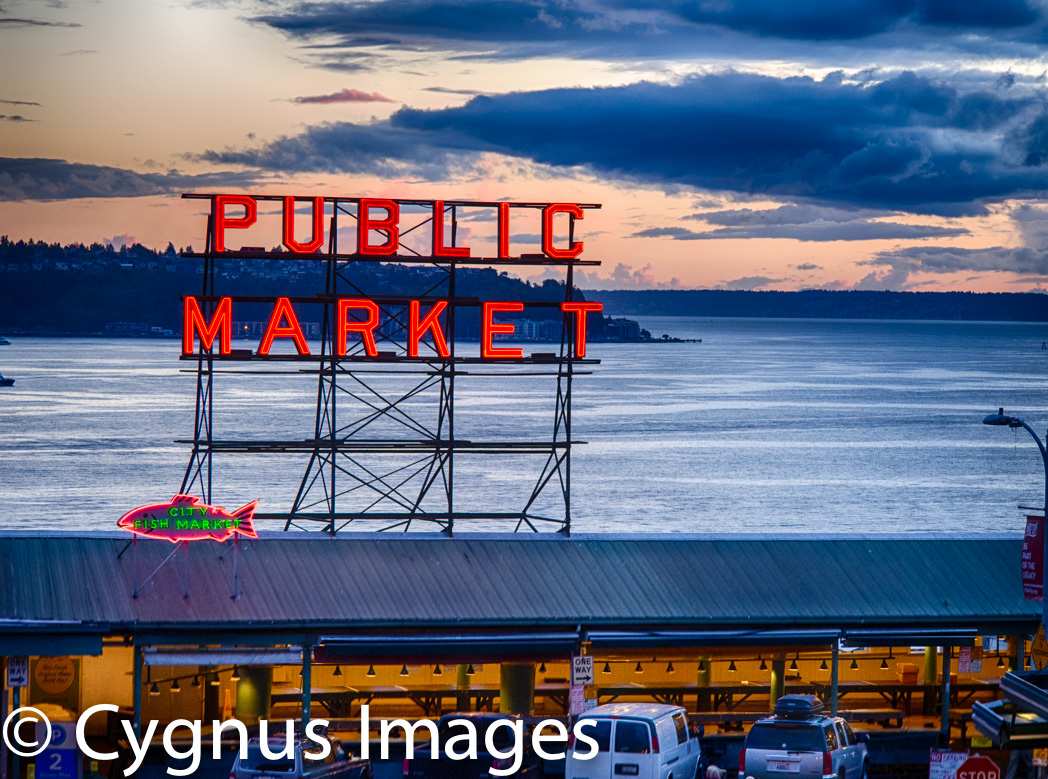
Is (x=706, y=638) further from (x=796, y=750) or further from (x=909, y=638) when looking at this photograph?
(x=909, y=638)

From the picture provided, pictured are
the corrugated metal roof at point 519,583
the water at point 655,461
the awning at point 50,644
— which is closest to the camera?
the awning at point 50,644

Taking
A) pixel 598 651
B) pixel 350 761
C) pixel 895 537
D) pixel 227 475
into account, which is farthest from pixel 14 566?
pixel 227 475

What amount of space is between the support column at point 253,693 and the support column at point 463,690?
417 cm

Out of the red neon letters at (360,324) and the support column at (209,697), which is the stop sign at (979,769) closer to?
the support column at (209,697)

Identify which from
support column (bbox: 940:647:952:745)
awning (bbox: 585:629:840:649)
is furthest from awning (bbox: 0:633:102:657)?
support column (bbox: 940:647:952:745)

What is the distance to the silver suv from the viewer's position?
21.0 metres

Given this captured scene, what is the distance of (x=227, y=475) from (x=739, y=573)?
273ft

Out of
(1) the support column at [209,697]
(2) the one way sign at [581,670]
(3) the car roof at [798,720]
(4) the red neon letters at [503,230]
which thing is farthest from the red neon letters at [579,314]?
(3) the car roof at [798,720]

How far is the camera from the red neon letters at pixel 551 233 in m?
32.2

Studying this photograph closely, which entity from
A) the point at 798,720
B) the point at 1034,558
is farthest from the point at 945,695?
the point at 798,720

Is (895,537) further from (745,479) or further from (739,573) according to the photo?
(745,479)

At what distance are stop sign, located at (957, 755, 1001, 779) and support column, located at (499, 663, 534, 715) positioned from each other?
9.64m

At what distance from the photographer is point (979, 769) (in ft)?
62.8

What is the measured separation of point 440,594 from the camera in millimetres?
24859
